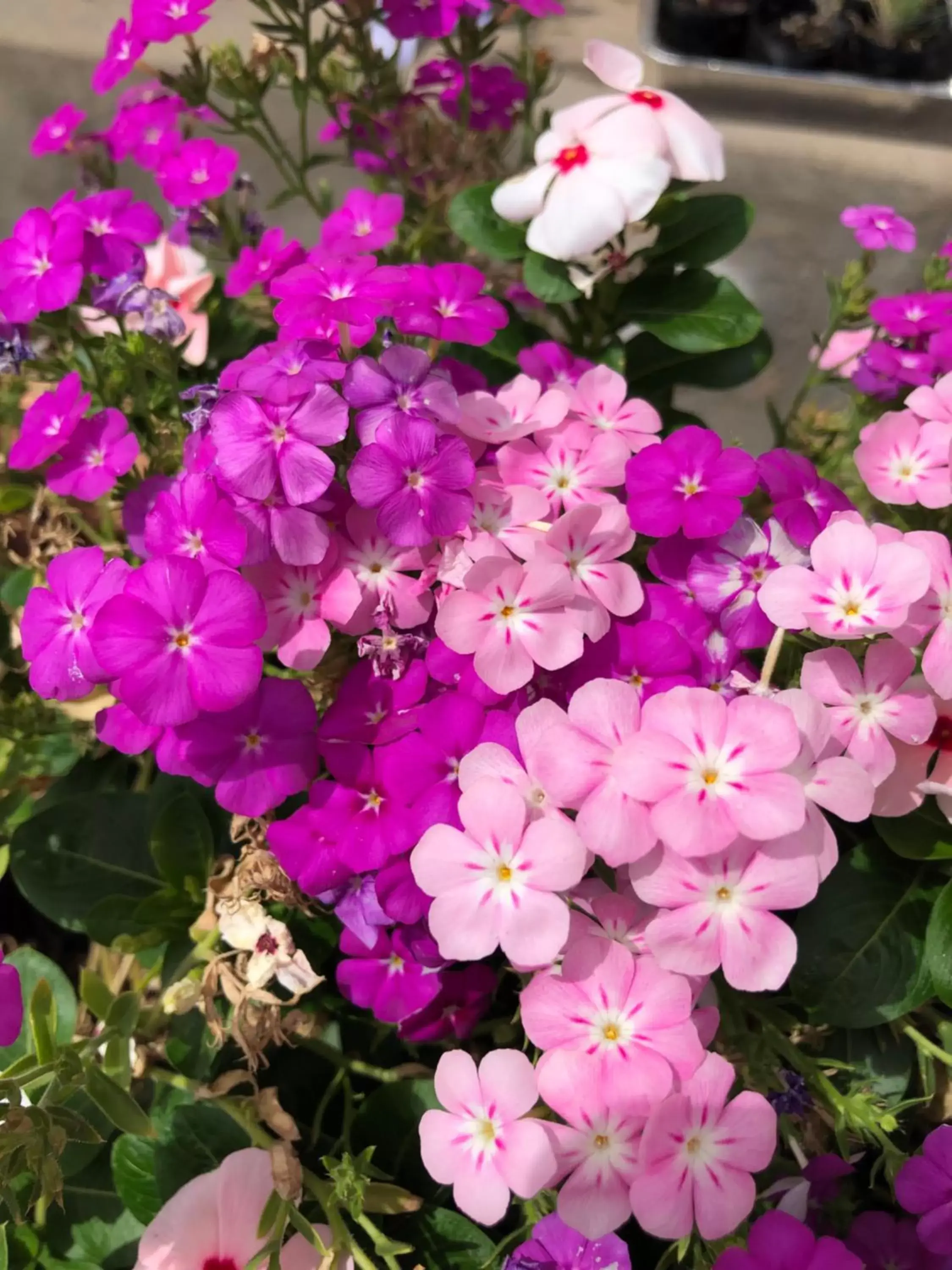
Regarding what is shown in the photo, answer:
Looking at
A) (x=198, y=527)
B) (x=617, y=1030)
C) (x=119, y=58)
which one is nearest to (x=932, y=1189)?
(x=617, y=1030)

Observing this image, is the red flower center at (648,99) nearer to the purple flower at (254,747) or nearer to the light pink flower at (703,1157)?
the purple flower at (254,747)

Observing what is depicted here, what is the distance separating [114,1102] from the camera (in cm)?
54

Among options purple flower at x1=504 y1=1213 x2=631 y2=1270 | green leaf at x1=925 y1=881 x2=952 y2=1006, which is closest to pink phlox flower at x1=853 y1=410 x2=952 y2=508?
green leaf at x1=925 y1=881 x2=952 y2=1006

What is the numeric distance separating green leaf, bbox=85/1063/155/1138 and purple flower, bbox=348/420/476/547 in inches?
12.9

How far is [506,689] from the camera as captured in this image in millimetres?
526

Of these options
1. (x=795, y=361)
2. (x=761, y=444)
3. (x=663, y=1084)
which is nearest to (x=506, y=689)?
(x=663, y=1084)

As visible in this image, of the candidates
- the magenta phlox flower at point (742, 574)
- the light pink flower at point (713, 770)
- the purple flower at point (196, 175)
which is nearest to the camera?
the light pink flower at point (713, 770)

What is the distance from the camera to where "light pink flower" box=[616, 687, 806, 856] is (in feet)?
1.51

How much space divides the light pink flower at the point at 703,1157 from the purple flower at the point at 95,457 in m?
0.52

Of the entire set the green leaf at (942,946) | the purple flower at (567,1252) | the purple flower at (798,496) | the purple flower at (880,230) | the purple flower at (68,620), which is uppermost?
the purple flower at (880,230)

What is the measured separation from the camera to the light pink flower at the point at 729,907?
47 cm

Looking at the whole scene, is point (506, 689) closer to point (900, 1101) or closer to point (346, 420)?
point (346, 420)

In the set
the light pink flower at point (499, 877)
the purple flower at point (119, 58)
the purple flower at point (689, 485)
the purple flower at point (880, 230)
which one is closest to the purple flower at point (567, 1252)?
the light pink flower at point (499, 877)

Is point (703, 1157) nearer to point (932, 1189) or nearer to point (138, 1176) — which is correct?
point (932, 1189)
